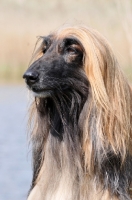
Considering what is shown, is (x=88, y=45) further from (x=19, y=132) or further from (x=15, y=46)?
(x=15, y=46)

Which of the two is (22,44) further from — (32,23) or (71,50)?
(71,50)

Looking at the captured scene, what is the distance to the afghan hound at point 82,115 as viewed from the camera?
5508 mm

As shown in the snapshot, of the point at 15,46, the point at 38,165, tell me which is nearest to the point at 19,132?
the point at 15,46

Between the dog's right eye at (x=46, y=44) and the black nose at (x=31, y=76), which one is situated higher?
the dog's right eye at (x=46, y=44)

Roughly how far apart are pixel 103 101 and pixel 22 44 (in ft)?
30.1

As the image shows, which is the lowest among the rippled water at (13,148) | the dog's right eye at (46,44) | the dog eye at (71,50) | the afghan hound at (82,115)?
the rippled water at (13,148)

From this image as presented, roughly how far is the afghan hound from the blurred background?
0.91 ft

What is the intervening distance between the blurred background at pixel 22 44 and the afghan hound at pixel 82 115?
28 cm

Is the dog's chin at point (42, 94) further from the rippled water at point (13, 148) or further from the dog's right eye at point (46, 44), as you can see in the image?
the rippled water at point (13, 148)

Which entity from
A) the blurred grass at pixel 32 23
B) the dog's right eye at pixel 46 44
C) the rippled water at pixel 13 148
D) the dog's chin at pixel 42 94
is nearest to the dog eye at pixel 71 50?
the dog's right eye at pixel 46 44

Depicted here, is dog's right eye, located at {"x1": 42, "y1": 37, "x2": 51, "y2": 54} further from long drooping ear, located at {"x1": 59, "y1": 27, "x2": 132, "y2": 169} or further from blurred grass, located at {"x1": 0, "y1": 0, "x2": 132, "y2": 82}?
blurred grass, located at {"x1": 0, "y1": 0, "x2": 132, "y2": 82}

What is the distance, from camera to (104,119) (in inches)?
218

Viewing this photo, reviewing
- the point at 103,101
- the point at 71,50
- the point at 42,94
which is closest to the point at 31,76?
the point at 42,94

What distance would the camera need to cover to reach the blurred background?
9.06 m
